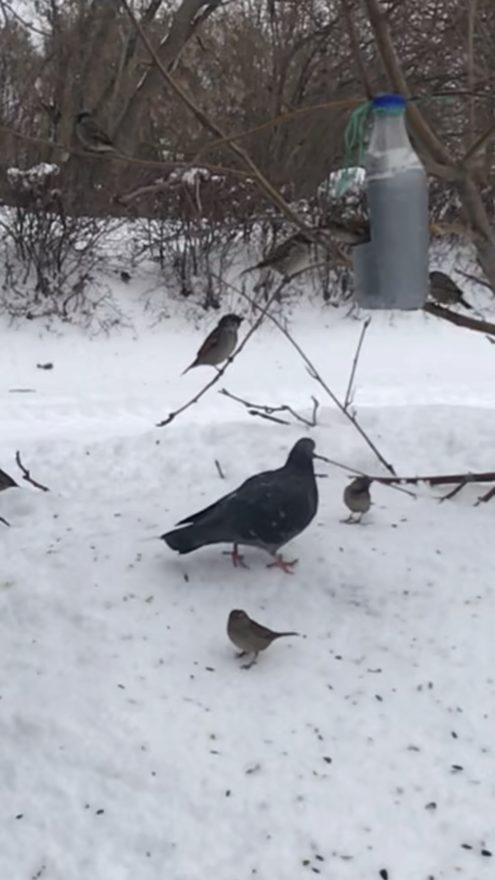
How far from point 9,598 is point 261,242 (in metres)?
9.35

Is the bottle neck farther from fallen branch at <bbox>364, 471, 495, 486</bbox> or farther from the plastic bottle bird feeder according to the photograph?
fallen branch at <bbox>364, 471, 495, 486</bbox>

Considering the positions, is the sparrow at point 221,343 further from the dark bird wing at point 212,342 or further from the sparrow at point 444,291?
the sparrow at point 444,291

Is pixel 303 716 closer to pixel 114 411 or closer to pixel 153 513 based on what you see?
pixel 153 513

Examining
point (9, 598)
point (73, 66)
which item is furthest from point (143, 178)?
point (9, 598)

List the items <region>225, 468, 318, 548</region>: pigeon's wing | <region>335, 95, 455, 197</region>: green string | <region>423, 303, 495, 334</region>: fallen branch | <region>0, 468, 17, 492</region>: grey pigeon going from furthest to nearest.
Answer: <region>0, 468, 17, 492</region>: grey pigeon
<region>225, 468, 318, 548</region>: pigeon's wing
<region>423, 303, 495, 334</region>: fallen branch
<region>335, 95, 455, 197</region>: green string

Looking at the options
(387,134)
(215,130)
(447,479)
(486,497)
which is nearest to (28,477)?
(447,479)

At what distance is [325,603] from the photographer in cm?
347

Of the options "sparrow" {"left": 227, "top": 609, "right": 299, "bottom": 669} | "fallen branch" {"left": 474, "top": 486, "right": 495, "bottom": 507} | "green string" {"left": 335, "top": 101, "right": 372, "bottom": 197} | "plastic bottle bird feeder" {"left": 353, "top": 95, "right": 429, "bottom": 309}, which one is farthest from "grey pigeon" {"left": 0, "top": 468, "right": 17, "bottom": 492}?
"plastic bottle bird feeder" {"left": 353, "top": 95, "right": 429, "bottom": 309}

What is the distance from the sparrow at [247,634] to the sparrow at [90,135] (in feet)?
4.56

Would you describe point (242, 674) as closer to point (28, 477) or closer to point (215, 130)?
point (215, 130)

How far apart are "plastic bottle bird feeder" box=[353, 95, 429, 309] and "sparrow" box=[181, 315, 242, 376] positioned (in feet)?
8.08

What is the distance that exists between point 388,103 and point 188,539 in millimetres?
1707

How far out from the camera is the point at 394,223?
2701mm

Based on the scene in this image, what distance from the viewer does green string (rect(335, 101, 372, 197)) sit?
275cm
